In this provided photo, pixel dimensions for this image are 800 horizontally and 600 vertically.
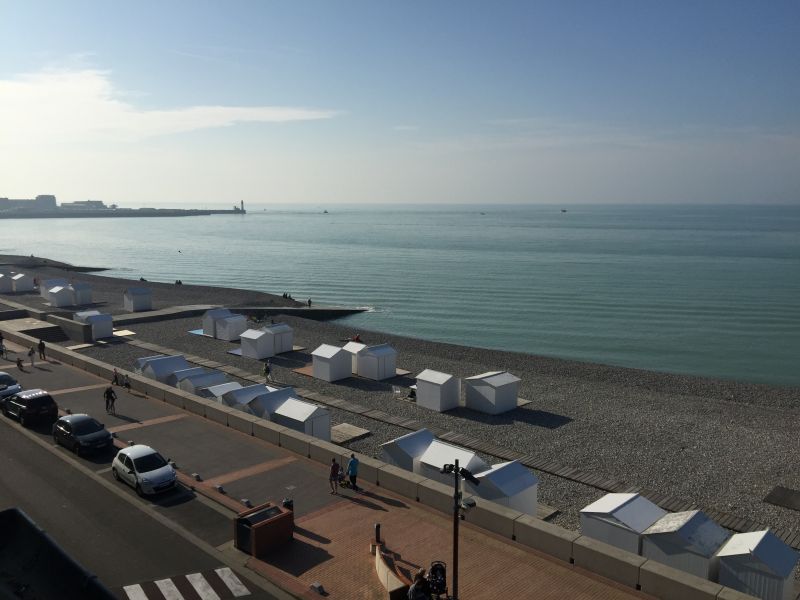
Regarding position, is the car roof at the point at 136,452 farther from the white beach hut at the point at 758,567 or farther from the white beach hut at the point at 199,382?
the white beach hut at the point at 758,567

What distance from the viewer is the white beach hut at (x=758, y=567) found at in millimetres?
14922

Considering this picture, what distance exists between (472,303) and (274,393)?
62.0m

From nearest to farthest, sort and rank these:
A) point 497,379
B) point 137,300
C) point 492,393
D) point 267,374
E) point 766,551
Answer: point 766,551
point 492,393
point 497,379
point 267,374
point 137,300

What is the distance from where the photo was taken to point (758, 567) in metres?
15.1

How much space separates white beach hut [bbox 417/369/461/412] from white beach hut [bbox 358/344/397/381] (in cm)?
555

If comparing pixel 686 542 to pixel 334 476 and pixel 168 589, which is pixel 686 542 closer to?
pixel 334 476

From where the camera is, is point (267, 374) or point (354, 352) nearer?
point (267, 374)

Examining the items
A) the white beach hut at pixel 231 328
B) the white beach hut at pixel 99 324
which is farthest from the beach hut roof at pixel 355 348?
the white beach hut at pixel 99 324

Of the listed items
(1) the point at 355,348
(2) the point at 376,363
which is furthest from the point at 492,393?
(1) the point at 355,348

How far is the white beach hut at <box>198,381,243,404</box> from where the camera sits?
3027cm

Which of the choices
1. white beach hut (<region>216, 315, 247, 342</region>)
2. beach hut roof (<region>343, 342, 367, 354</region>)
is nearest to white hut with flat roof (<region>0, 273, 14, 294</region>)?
white beach hut (<region>216, 315, 247, 342</region>)

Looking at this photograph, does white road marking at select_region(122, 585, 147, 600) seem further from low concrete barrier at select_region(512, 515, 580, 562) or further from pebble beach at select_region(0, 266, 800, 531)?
pebble beach at select_region(0, 266, 800, 531)

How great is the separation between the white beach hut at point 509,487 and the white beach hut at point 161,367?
2145cm

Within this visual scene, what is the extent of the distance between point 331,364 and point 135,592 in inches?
1022
